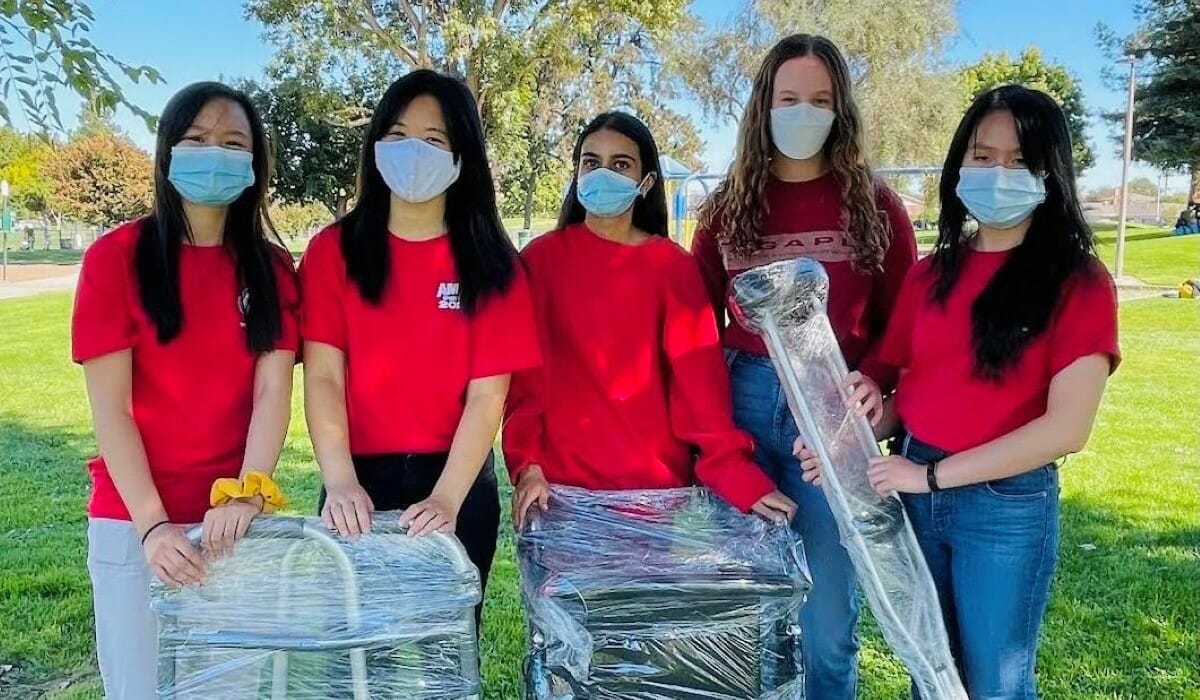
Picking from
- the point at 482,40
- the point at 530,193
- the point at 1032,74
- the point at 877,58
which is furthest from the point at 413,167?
the point at 1032,74

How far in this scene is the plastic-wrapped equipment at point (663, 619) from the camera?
70.6 inches

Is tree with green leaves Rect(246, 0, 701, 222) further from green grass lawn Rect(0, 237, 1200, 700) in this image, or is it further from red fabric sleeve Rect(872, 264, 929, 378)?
red fabric sleeve Rect(872, 264, 929, 378)

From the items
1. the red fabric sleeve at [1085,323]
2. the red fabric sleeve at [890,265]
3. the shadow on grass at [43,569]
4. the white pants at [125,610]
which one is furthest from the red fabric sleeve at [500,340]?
the shadow on grass at [43,569]

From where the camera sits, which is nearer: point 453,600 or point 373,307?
point 453,600

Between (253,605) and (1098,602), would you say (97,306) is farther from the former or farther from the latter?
(1098,602)

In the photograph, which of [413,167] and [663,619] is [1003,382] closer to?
[663,619]

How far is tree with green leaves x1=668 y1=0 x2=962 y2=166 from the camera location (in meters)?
24.3

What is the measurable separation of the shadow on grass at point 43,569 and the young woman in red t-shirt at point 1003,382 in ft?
9.06

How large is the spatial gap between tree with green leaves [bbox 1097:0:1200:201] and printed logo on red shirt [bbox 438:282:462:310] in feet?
73.6

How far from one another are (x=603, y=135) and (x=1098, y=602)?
115 inches

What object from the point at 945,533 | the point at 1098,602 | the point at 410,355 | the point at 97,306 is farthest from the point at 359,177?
the point at 1098,602

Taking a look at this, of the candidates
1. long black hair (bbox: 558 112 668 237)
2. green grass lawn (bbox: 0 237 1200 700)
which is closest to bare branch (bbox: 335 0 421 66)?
green grass lawn (bbox: 0 237 1200 700)

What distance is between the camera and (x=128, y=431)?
74.2 inches

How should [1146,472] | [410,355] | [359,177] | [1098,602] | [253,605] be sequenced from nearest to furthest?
[253,605] < [410,355] < [359,177] < [1098,602] < [1146,472]
